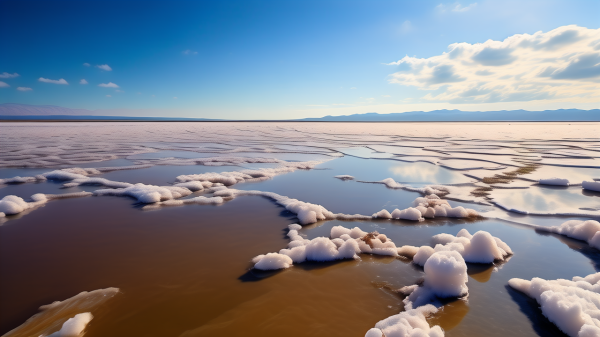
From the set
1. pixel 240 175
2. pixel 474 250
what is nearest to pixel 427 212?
pixel 474 250

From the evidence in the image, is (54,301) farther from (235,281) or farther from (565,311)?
(565,311)

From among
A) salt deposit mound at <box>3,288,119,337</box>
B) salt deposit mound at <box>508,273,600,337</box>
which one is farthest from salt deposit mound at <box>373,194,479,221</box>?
salt deposit mound at <box>3,288,119,337</box>

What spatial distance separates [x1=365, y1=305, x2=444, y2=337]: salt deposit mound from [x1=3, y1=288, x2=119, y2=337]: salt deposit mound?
8.41ft

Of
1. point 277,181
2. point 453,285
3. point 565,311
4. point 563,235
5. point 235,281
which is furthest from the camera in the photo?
point 277,181

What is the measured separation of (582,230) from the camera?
429cm

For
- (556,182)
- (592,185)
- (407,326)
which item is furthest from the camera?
(556,182)

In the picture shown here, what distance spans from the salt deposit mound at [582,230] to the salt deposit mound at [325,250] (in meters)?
2.91

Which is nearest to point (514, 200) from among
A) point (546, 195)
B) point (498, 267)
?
point (546, 195)

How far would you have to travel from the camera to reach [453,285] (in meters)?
2.97

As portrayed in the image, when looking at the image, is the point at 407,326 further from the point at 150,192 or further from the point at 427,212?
the point at 150,192

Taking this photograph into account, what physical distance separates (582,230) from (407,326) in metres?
3.99

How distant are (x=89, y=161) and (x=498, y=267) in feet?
43.8

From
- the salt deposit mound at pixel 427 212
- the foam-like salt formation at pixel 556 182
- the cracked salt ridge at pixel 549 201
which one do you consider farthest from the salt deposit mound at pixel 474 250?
the foam-like salt formation at pixel 556 182

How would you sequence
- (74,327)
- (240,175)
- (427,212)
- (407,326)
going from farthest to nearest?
(240,175), (427,212), (74,327), (407,326)
